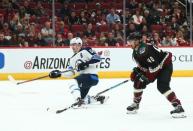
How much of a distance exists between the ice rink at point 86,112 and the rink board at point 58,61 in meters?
1.40

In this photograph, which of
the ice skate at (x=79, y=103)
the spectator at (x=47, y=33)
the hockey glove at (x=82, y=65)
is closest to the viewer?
the ice skate at (x=79, y=103)

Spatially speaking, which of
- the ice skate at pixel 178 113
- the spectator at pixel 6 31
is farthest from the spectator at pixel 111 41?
the ice skate at pixel 178 113

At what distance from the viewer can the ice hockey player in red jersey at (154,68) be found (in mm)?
5297

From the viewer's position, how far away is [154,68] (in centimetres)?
536

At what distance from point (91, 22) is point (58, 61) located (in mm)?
1502

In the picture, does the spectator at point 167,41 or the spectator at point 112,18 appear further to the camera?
the spectator at point 112,18

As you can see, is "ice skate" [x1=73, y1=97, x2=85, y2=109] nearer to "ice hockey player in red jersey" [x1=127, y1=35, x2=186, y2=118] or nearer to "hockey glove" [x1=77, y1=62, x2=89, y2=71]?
"hockey glove" [x1=77, y1=62, x2=89, y2=71]

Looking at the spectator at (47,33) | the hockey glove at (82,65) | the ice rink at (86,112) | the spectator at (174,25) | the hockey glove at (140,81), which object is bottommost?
the ice rink at (86,112)

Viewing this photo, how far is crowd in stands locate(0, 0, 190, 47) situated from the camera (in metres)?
10.5

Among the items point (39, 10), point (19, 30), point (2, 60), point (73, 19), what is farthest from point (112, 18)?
point (2, 60)

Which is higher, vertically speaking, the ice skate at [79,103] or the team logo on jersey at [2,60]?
the team logo on jersey at [2,60]

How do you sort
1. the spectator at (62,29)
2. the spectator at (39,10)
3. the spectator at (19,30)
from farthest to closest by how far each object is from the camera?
the spectator at (39,10) < the spectator at (62,29) < the spectator at (19,30)

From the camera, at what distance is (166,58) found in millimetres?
5445

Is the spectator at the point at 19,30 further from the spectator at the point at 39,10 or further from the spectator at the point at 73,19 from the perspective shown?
the spectator at the point at 73,19
